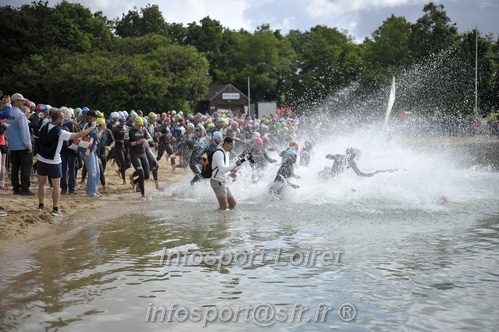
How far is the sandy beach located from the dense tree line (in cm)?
2269

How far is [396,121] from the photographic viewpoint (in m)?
43.4

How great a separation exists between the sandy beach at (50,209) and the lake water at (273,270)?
56 cm

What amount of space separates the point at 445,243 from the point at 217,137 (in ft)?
17.9

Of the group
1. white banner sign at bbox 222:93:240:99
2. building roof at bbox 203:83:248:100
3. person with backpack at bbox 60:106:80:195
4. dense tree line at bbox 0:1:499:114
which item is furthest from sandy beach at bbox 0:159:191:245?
white banner sign at bbox 222:93:240:99

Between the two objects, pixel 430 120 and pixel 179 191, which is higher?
pixel 430 120

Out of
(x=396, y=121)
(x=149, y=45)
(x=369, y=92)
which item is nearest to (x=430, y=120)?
(x=396, y=121)

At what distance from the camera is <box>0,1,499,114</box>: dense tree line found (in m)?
37.5

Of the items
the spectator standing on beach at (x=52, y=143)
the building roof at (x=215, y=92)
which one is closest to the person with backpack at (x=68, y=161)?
the spectator standing on beach at (x=52, y=143)

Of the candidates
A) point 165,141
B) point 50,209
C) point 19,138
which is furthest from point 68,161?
point 165,141

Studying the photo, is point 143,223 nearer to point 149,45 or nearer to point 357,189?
point 357,189

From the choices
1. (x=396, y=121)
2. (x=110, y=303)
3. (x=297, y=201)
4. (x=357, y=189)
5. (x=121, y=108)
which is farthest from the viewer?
(x=396, y=121)

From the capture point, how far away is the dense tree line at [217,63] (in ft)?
123

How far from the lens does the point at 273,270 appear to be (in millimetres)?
7531

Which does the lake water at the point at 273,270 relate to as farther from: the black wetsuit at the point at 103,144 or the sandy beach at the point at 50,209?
the black wetsuit at the point at 103,144
